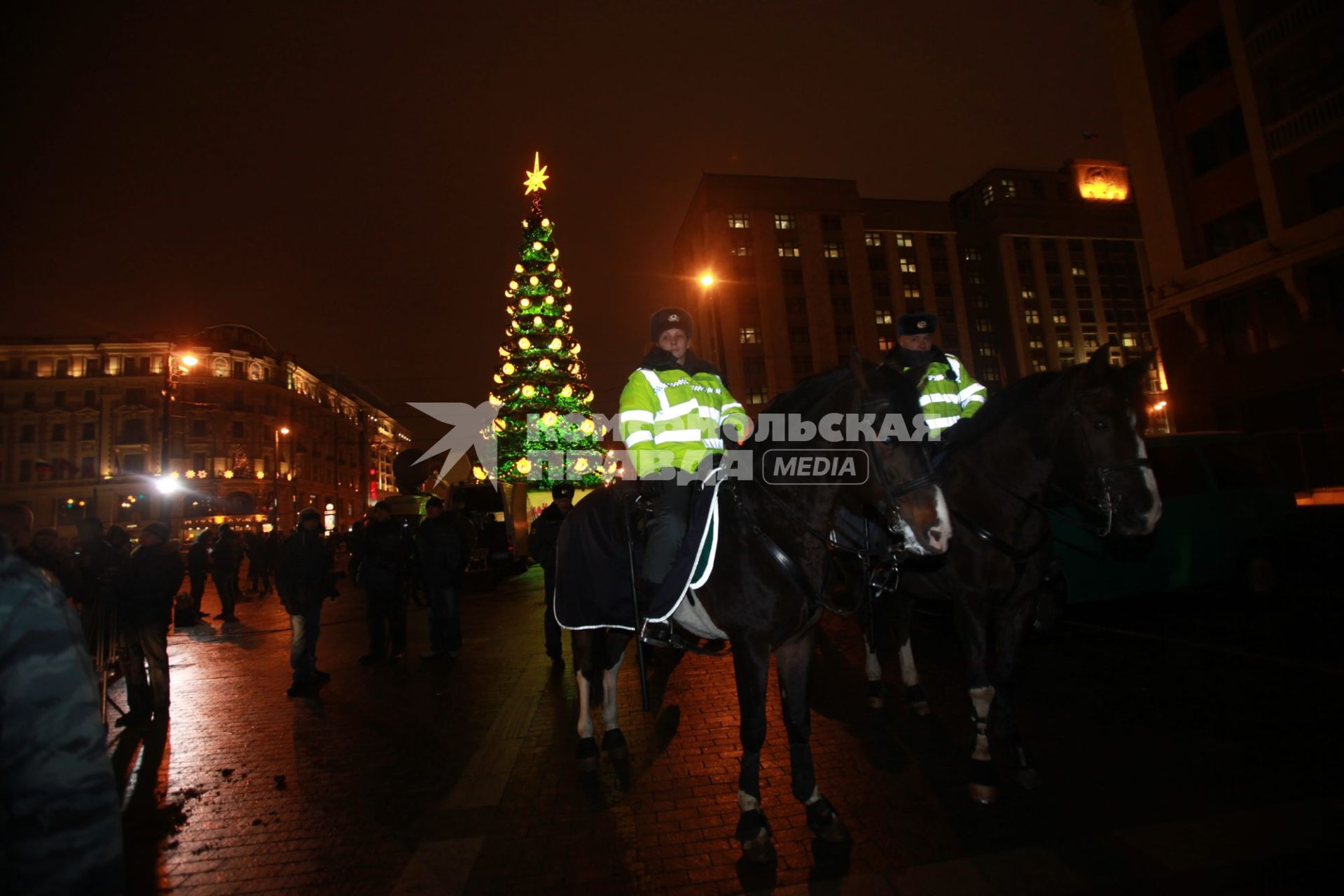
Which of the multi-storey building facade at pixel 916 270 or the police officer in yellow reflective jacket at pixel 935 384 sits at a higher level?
the multi-storey building facade at pixel 916 270

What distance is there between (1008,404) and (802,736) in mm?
2891

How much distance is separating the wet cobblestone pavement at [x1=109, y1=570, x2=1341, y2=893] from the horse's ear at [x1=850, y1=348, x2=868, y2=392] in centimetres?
253

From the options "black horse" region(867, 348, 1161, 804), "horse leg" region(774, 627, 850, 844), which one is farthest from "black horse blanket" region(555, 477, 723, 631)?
"black horse" region(867, 348, 1161, 804)

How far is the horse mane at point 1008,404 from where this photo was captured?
15.9 ft

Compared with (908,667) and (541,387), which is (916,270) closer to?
(541,387)

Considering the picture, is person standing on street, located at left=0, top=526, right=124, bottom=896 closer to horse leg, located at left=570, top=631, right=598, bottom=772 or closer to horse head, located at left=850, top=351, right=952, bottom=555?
horse head, located at left=850, top=351, right=952, bottom=555

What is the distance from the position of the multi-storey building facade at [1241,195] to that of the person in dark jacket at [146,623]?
2523cm

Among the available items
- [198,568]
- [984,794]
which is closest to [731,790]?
[984,794]

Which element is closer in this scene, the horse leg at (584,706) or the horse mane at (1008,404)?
the horse mane at (1008,404)

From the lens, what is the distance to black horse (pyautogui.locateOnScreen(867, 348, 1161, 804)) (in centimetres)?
431

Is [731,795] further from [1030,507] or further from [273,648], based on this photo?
[273,648]

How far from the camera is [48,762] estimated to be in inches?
58.6

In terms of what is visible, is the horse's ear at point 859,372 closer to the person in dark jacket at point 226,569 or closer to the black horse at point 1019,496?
the black horse at point 1019,496

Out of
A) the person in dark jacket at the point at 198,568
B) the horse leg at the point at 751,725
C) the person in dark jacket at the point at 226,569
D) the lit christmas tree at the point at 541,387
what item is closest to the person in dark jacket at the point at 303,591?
the horse leg at the point at 751,725
